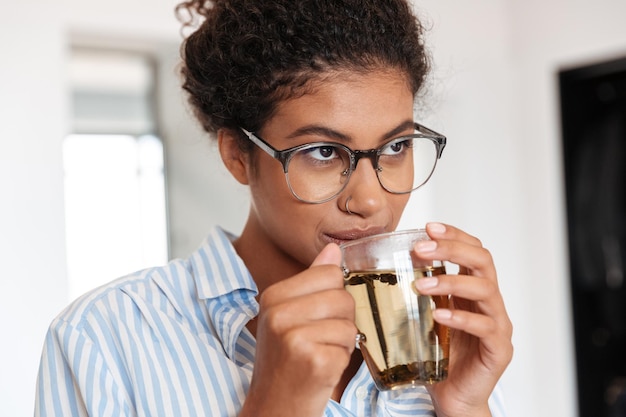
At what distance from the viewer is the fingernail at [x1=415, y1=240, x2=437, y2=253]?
996 mm

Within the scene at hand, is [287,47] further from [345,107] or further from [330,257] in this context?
[330,257]

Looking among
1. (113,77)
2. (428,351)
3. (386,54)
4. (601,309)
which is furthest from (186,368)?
(601,309)

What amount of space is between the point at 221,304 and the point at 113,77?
2.91m

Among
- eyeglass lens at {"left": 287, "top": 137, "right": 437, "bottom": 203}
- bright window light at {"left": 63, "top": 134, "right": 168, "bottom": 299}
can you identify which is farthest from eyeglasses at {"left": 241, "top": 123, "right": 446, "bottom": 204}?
bright window light at {"left": 63, "top": 134, "right": 168, "bottom": 299}

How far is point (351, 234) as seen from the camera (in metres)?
1.19

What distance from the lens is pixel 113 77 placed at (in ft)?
13.0

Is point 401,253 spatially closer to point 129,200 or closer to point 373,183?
point 373,183

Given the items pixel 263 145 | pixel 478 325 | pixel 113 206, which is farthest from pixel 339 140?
pixel 113 206

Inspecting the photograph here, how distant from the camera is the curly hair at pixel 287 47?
124 centimetres

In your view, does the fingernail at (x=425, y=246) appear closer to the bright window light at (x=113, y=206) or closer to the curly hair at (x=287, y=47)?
the curly hair at (x=287, y=47)

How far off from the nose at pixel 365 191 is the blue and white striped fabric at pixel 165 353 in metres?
0.26

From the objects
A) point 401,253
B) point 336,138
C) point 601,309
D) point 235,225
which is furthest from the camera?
point 601,309

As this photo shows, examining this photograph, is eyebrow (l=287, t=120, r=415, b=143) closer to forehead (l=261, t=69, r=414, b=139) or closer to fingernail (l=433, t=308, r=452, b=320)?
forehead (l=261, t=69, r=414, b=139)

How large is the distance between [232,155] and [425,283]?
55 cm
